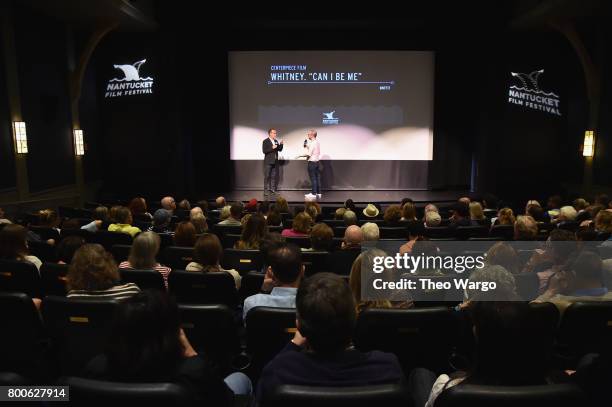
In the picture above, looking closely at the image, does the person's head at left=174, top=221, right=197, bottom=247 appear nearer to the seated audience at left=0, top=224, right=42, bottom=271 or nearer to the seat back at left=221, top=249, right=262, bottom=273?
the seat back at left=221, top=249, right=262, bottom=273

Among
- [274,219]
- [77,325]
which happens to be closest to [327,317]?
[77,325]

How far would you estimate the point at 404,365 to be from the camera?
8.35 feet

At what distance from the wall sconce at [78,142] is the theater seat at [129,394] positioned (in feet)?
30.3

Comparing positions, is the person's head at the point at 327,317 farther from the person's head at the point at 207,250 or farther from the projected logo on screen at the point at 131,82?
the projected logo on screen at the point at 131,82

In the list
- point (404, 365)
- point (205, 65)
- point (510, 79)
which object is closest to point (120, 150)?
point (205, 65)

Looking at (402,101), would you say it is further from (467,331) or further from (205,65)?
(467,331)

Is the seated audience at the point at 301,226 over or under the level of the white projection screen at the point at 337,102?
Answer: under

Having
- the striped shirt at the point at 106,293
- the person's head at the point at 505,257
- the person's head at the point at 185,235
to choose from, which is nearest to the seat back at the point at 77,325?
the striped shirt at the point at 106,293

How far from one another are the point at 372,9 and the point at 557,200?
5528 mm

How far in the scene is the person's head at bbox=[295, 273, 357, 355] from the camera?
1.65 metres

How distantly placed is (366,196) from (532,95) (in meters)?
4.08

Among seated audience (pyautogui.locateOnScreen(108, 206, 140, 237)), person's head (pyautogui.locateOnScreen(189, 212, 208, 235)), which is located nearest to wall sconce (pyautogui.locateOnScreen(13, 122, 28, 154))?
seated audience (pyautogui.locateOnScreen(108, 206, 140, 237))

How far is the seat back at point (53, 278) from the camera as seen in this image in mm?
3264

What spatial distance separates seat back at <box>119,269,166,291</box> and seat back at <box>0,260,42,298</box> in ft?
2.07
